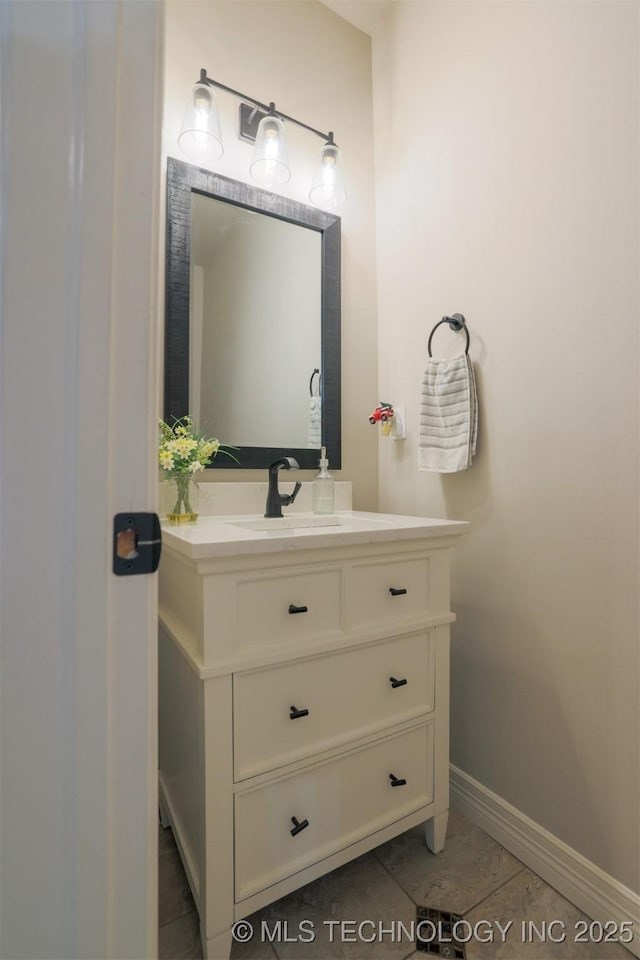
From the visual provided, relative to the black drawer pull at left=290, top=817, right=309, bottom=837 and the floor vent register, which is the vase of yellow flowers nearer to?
the black drawer pull at left=290, top=817, right=309, bottom=837

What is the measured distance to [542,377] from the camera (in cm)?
119

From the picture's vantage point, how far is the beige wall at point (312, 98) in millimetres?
1440

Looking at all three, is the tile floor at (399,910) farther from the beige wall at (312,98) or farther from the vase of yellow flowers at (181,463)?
the beige wall at (312,98)

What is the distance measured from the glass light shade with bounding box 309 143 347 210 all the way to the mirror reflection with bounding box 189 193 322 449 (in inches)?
5.0

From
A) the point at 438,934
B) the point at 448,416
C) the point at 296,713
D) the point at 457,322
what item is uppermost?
the point at 457,322

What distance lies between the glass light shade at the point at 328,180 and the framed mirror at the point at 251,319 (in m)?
0.05

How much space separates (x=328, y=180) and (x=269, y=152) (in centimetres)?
24

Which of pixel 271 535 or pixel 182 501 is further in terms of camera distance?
pixel 182 501

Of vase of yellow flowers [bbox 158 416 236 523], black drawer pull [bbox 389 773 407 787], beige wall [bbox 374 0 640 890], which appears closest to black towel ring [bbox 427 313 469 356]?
beige wall [bbox 374 0 640 890]

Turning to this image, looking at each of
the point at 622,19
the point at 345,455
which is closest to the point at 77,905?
the point at 345,455

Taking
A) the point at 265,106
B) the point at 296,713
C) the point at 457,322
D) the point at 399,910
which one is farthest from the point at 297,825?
the point at 265,106

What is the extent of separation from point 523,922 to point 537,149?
1962 millimetres

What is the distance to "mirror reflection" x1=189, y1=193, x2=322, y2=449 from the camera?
144 cm

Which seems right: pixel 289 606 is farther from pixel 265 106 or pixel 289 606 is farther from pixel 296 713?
pixel 265 106
